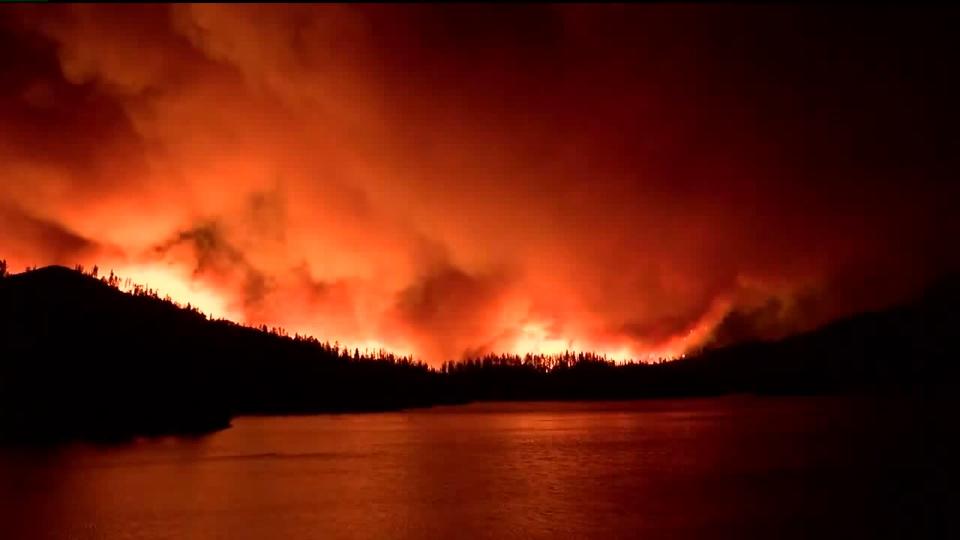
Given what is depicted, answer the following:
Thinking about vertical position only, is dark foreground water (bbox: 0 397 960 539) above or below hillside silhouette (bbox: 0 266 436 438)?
below

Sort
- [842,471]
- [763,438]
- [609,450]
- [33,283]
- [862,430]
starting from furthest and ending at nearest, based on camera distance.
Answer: [33,283]
[862,430]
[763,438]
[609,450]
[842,471]

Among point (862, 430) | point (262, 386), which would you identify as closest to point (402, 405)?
point (262, 386)

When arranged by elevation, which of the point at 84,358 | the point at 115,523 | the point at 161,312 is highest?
the point at 161,312

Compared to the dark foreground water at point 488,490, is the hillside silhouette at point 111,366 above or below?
above

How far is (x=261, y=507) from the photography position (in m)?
34.6

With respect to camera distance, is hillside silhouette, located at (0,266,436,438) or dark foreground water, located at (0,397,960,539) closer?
dark foreground water, located at (0,397,960,539)

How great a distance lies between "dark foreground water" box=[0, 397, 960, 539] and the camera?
29875 mm

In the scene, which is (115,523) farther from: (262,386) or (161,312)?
(262,386)

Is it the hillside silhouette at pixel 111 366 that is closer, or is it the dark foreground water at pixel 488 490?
the dark foreground water at pixel 488 490

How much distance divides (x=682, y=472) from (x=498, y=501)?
1550cm

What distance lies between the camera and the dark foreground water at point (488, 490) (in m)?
29.9

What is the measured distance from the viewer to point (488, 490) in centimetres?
3997

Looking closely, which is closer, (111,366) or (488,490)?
(488,490)

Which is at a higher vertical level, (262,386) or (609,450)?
(262,386)
